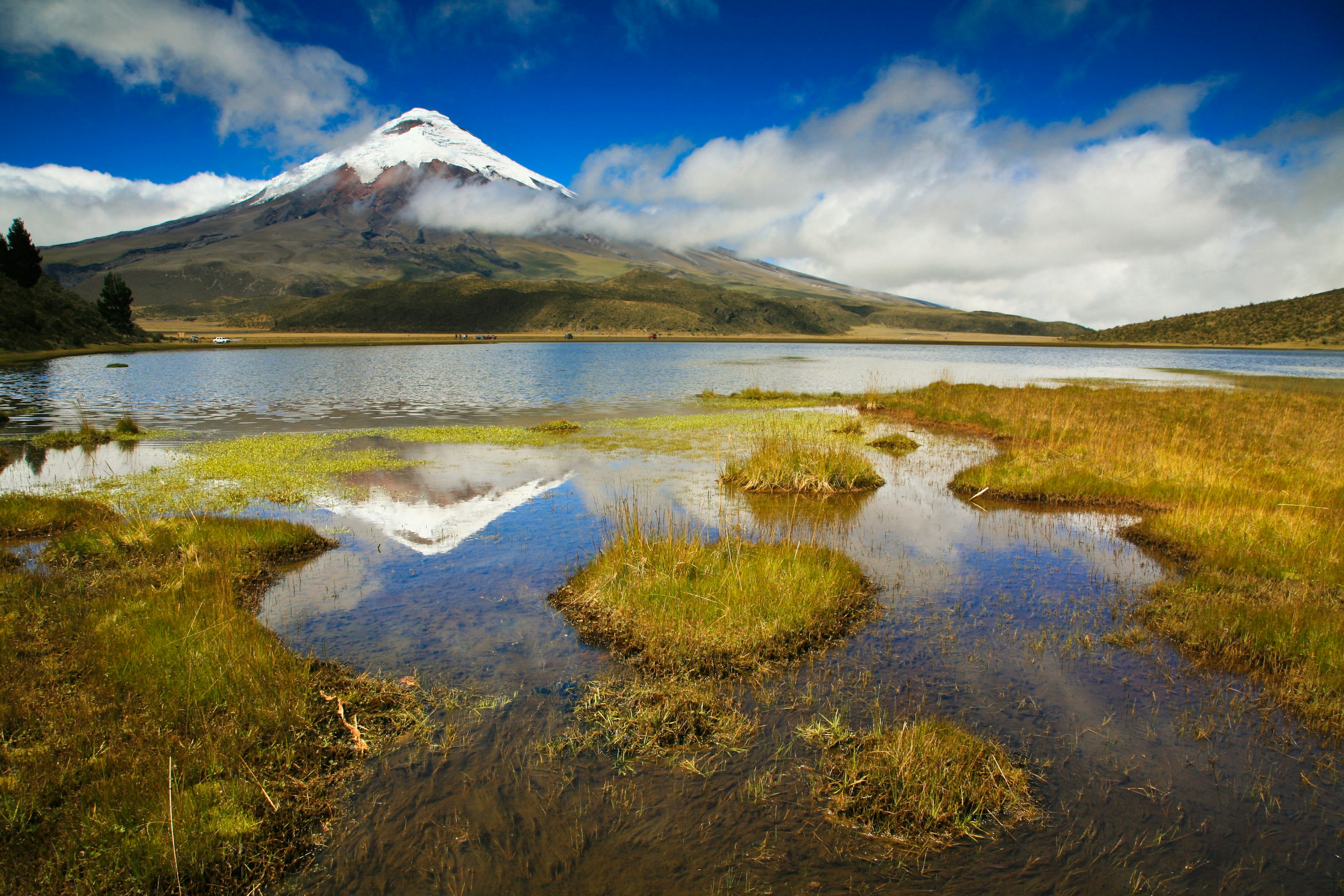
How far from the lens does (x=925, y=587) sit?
1006cm

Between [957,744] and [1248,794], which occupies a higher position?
[957,744]

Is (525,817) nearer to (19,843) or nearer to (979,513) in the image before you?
(19,843)

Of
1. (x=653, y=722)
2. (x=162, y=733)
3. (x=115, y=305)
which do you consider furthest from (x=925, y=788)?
(x=115, y=305)

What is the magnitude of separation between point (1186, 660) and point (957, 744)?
14.0 ft

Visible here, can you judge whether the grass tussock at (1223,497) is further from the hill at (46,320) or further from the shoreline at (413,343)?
the hill at (46,320)

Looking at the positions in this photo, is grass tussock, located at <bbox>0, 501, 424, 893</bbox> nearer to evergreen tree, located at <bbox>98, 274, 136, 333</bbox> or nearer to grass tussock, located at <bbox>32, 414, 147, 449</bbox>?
grass tussock, located at <bbox>32, 414, 147, 449</bbox>

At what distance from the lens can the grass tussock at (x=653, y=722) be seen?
6105 mm

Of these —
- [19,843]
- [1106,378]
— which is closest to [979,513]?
[19,843]

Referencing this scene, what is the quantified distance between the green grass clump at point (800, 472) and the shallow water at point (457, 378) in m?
15.3

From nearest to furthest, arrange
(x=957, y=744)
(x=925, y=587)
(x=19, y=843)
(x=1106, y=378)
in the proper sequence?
(x=19, y=843) < (x=957, y=744) < (x=925, y=587) < (x=1106, y=378)

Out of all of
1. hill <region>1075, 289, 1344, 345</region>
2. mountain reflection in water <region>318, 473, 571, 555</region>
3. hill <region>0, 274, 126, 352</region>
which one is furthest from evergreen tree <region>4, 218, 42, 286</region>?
hill <region>1075, 289, 1344, 345</region>

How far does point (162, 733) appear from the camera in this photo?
18.0 feet

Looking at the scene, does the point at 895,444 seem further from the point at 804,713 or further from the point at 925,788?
the point at 925,788

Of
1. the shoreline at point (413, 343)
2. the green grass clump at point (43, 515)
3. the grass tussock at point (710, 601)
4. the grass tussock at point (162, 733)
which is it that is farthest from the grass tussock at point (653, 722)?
the shoreline at point (413, 343)
